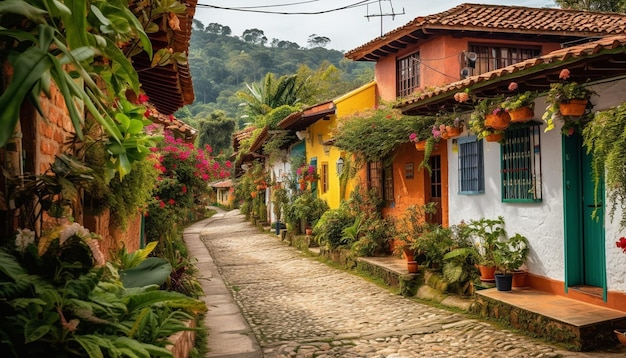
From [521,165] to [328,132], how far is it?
28.5ft

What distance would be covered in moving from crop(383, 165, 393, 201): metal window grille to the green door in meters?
5.56

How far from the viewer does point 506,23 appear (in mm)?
12016

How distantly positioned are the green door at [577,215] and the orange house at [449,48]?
12.6ft

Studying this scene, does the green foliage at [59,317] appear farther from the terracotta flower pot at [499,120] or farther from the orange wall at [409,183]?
the orange wall at [409,183]

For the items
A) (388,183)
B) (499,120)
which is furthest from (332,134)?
(499,120)

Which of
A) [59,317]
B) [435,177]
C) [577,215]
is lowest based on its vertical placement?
[59,317]

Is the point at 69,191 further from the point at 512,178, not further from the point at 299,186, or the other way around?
the point at 299,186

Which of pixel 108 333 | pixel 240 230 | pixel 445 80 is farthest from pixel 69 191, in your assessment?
pixel 240 230

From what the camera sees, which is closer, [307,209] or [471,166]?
[471,166]

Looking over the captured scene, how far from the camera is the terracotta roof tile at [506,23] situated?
1176 centimetres

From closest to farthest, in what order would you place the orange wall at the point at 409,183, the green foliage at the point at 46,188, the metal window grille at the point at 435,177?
the green foliage at the point at 46,188
the orange wall at the point at 409,183
the metal window grille at the point at 435,177

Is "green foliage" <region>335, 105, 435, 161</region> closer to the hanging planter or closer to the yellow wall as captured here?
the hanging planter

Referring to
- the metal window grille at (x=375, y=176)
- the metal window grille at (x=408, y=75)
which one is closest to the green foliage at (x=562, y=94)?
the metal window grille at (x=375, y=176)

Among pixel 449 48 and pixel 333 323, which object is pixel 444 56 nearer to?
pixel 449 48
